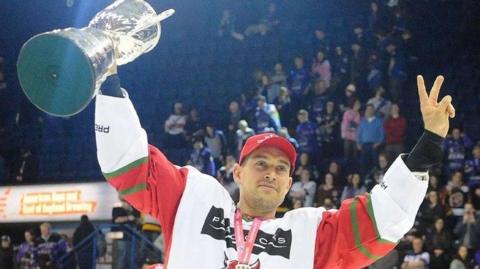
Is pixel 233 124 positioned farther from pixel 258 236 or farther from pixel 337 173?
pixel 258 236

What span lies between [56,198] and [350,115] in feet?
17.7

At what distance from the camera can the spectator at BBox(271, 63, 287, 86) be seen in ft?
46.1

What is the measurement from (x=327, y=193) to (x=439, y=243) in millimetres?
1789

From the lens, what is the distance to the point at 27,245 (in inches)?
479

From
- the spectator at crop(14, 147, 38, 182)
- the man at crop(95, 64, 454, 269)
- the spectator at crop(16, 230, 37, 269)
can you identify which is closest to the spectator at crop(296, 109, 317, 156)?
the spectator at crop(16, 230, 37, 269)


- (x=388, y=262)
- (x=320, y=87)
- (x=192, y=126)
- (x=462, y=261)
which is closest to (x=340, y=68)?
(x=320, y=87)

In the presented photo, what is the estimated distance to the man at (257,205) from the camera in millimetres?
3246

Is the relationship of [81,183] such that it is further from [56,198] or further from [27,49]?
[27,49]

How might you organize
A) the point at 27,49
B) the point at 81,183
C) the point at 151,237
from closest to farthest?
1. the point at 27,49
2. the point at 151,237
3. the point at 81,183

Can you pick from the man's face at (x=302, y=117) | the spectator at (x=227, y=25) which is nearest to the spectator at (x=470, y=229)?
the man's face at (x=302, y=117)

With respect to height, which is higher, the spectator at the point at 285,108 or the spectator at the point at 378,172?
the spectator at the point at 285,108

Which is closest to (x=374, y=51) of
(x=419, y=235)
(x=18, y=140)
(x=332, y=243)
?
(x=419, y=235)

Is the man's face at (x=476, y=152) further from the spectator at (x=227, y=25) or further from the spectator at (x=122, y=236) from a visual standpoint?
the spectator at (x=227, y=25)

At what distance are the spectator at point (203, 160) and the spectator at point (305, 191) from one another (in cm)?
153
